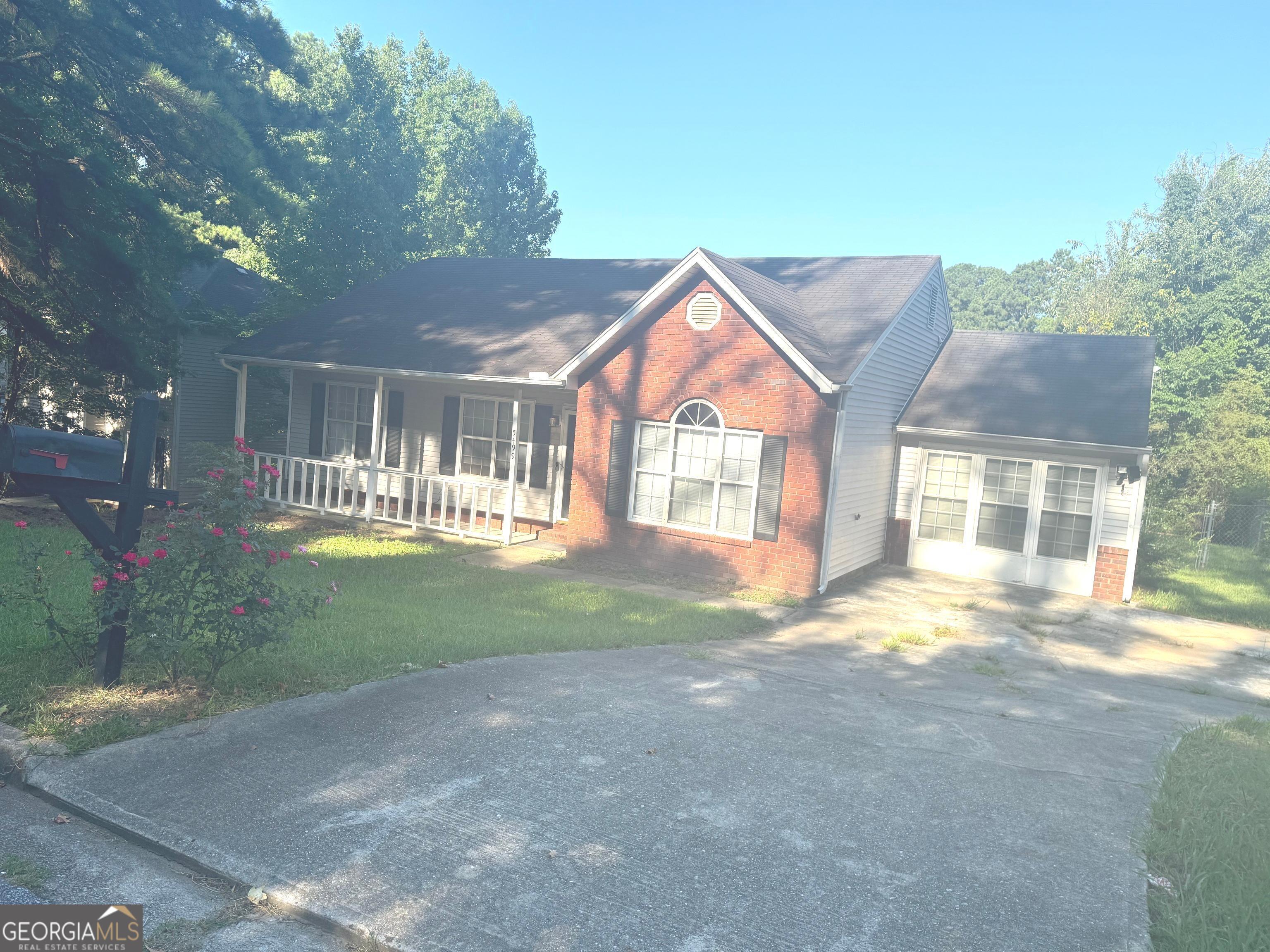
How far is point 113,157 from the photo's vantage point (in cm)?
1259

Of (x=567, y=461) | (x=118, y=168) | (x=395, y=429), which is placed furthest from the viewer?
(x=395, y=429)

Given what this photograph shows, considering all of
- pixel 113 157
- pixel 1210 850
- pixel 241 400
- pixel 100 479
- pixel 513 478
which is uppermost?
pixel 113 157

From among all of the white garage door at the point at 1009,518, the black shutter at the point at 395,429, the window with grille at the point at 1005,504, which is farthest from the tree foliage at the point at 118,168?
the window with grille at the point at 1005,504

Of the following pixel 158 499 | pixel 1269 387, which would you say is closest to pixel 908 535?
pixel 158 499

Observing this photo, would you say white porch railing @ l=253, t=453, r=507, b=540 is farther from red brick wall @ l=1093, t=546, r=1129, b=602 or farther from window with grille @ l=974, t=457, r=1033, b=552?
red brick wall @ l=1093, t=546, r=1129, b=602

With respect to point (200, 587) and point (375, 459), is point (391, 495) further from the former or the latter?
point (200, 587)

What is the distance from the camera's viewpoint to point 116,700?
238 inches

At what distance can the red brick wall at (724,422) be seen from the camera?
1273 cm

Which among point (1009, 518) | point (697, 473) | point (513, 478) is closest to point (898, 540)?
point (1009, 518)

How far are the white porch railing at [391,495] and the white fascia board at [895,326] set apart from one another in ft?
20.8

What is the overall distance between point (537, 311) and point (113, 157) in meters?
7.53

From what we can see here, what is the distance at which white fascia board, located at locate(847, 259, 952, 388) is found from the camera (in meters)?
12.8

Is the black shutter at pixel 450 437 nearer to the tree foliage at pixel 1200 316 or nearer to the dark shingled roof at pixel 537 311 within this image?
the dark shingled roof at pixel 537 311

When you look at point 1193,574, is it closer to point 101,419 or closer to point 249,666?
point 249,666
